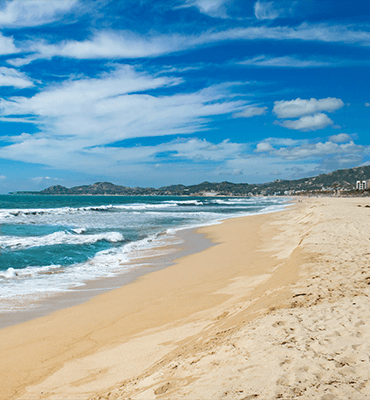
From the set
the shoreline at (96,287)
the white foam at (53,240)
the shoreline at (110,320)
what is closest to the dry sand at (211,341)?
the shoreline at (110,320)

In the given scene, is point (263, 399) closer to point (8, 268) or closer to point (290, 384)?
point (290, 384)

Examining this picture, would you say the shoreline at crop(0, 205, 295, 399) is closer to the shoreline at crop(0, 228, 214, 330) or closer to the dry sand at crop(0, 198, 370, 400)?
the dry sand at crop(0, 198, 370, 400)

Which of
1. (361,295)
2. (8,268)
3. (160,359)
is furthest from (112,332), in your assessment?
(8,268)

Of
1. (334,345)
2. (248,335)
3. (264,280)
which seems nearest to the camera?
(334,345)

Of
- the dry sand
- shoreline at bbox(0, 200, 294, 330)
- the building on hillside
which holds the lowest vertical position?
shoreline at bbox(0, 200, 294, 330)

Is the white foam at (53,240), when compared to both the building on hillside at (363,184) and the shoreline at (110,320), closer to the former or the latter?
the shoreline at (110,320)

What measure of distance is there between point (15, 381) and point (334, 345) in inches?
166

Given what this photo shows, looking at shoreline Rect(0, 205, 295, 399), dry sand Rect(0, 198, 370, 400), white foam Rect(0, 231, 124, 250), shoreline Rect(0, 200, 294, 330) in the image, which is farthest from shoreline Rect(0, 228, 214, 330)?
white foam Rect(0, 231, 124, 250)

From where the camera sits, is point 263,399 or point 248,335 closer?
point 263,399

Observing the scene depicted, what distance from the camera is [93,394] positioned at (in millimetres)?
3467

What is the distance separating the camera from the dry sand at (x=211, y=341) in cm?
289

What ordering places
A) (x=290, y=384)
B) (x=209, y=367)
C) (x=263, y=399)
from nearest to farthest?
(x=263, y=399), (x=290, y=384), (x=209, y=367)

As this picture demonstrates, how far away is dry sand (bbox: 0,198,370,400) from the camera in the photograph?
289 cm

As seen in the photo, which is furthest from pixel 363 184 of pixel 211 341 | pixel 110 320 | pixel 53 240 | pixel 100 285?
pixel 211 341
